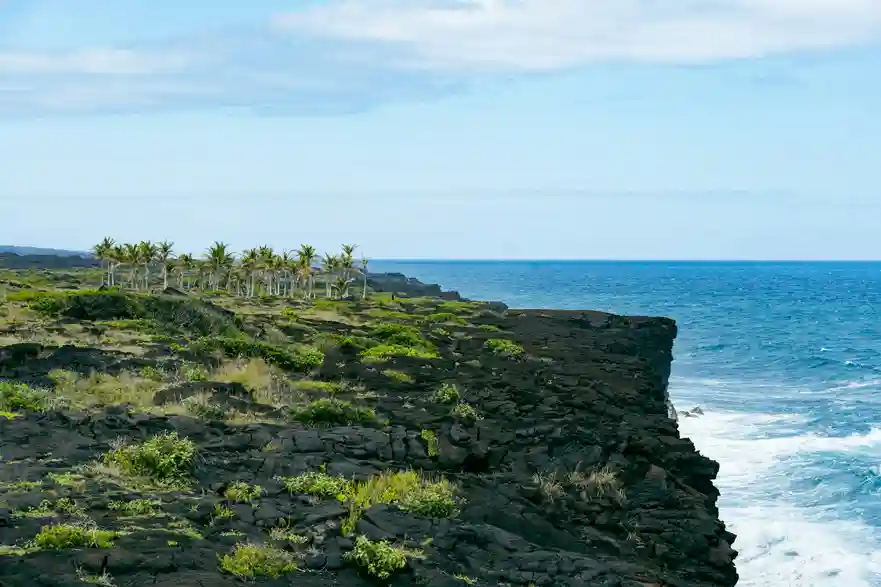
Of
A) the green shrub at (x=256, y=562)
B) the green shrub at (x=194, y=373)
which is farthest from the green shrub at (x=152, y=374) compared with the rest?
the green shrub at (x=256, y=562)

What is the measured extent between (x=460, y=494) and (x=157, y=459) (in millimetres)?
7565

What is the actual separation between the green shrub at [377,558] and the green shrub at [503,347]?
1235 inches

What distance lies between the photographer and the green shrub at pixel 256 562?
16625 mm

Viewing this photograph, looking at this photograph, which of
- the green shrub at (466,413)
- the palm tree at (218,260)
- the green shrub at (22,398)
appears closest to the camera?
the green shrub at (22,398)

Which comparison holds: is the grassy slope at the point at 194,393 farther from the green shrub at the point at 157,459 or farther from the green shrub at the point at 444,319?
the green shrub at the point at 444,319

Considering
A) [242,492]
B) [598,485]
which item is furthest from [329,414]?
[598,485]

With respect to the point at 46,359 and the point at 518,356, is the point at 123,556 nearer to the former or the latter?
the point at 46,359

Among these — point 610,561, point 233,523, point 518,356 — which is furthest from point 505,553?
point 518,356

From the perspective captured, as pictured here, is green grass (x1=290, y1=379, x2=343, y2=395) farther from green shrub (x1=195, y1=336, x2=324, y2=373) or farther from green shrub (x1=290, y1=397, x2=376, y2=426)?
green shrub (x1=195, y1=336, x2=324, y2=373)

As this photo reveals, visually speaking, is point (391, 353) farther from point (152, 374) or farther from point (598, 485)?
point (598, 485)

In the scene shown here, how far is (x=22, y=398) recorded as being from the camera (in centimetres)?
2848

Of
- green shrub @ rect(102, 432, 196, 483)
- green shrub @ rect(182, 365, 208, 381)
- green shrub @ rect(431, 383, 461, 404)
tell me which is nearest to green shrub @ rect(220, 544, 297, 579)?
green shrub @ rect(102, 432, 196, 483)

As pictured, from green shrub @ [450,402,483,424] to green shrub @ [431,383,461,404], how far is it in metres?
1.28

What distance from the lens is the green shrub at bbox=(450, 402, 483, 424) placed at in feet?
101
